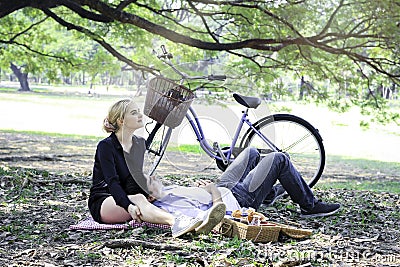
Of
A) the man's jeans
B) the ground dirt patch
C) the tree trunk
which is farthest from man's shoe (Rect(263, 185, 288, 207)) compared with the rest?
the tree trunk

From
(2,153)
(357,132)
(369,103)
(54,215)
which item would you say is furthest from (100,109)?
(54,215)

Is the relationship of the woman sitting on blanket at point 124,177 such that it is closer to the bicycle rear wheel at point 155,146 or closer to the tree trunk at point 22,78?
the bicycle rear wheel at point 155,146

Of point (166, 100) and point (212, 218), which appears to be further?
point (166, 100)

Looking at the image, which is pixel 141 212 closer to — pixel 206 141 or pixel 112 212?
pixel 112 212

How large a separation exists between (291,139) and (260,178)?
2.44ft

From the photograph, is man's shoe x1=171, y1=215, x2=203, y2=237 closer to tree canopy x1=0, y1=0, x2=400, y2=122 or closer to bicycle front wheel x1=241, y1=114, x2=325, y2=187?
bicycle front wheel x1=241, y1=114, x2=325, y2=187

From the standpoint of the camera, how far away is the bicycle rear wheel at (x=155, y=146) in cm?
416

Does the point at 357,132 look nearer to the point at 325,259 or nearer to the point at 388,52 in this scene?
the point at 388,52

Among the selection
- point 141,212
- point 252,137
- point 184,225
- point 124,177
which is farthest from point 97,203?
point 252,137

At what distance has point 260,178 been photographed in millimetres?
4727

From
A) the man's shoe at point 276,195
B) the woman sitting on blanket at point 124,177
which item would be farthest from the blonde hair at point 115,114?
the man's shoe at point 276,195

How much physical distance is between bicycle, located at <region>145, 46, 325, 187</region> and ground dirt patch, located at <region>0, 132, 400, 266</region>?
20cm

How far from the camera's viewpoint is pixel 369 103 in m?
9.72

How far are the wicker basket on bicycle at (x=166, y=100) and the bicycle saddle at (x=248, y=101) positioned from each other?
39 centimetres
